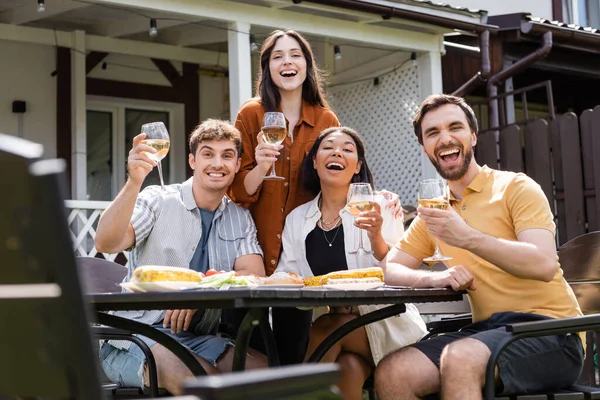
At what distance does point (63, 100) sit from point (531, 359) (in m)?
7.51

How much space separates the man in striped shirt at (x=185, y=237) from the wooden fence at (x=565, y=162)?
6.06 m

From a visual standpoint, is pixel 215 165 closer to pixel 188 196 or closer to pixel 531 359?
pixel 188 196

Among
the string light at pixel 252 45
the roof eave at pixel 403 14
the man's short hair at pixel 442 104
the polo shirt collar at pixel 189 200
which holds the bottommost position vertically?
the polo shirt collar at pixel 189 200

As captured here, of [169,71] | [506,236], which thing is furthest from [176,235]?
[169,71]

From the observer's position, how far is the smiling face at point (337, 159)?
3930 mm

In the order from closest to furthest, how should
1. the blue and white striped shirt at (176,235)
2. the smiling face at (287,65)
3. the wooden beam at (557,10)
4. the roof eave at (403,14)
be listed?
the blue and white striped shirt at (176,235), the smiling face at (287,65), the roof eave at (403,14), the wooden beam at (557,10)

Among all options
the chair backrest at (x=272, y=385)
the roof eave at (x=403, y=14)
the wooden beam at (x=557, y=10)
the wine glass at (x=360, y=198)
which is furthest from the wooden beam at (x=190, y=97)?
the chair backrest at (x=272, y=385)

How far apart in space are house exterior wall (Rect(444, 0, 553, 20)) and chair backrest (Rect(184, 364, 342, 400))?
10861 mm

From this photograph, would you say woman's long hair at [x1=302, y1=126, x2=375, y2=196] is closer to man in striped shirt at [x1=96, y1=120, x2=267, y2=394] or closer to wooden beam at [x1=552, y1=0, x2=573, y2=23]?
man in striped shirt at [x1=96, y1=120, x2=267, y2=394]

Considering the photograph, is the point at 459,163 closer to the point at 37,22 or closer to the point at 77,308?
the point at 77,308

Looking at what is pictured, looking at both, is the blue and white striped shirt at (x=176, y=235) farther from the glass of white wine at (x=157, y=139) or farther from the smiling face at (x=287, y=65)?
the smiling face at (x=287, y=65)

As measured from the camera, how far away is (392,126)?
988cm

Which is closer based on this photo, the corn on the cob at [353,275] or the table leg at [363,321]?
the corn on the cob at [353,275]

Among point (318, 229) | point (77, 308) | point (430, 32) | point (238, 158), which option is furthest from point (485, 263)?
point (430, 32)
